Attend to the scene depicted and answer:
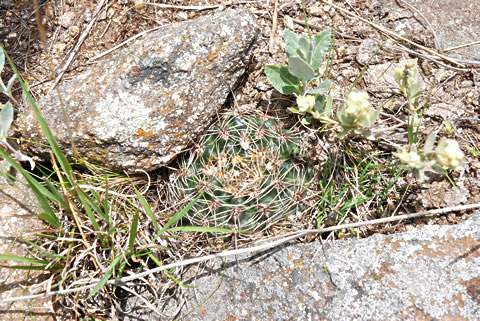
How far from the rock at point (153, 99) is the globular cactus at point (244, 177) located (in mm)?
135

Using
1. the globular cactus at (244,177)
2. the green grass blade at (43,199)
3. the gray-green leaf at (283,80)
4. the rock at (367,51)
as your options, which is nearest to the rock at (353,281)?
the globular cactus at (244,177)

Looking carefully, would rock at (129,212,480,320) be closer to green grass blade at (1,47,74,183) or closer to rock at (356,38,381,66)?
green grass blade at (1,47,74,183)

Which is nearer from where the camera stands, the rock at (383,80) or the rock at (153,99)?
the rock at (153,99)

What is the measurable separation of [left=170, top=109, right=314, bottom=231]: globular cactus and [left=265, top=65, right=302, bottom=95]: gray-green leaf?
196mm

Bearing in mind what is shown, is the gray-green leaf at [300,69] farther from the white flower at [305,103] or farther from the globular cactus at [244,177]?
the globular cactus at [244,177]

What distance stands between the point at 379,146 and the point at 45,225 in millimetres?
1730

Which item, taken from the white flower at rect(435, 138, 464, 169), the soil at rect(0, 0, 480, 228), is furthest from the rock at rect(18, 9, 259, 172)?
the white flower at rect(435, 138, 464, 169)

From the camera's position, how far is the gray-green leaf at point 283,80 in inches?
80.5

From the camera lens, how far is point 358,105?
5.22 feet

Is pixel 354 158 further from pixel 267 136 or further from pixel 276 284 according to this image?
pixel 276 284

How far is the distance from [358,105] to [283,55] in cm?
84

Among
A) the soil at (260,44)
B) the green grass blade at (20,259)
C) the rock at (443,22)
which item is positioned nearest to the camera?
the green grass blade at (20,259)

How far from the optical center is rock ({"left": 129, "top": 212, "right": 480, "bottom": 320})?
1.63 m

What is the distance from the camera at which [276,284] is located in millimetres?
1819
